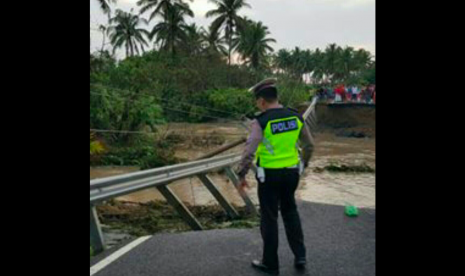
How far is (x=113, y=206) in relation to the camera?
8523 millimetres

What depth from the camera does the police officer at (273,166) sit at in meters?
4.11

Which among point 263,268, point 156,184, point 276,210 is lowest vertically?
point 263,268

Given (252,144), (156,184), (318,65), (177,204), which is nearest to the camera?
(252,144)

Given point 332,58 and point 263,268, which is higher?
point 332,58

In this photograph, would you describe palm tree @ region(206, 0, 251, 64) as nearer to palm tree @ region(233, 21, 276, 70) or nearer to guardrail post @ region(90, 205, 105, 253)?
palm tree @ region(233, 21, 276, 70)

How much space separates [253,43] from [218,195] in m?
54.9

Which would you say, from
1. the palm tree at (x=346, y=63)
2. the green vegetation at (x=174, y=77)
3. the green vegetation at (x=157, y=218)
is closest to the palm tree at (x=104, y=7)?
the green vegetation at (x=174, y=77)

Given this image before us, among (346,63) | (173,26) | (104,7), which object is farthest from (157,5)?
(346,63)

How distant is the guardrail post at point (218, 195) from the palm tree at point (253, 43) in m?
52.5

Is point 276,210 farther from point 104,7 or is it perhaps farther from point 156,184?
point 104,7

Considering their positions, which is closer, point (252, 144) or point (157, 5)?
point (252, 144)

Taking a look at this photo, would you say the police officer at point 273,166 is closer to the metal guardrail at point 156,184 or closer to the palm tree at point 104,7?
the metal guardrail at point 156,184

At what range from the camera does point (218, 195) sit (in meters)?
6.64
